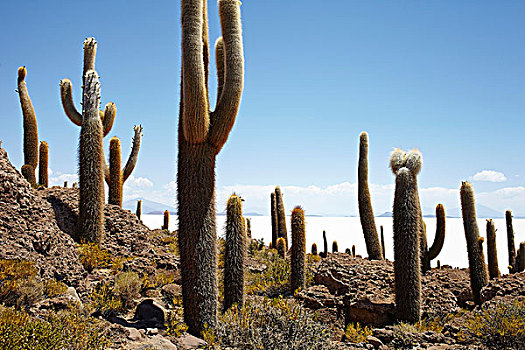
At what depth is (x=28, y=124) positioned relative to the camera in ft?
52.7

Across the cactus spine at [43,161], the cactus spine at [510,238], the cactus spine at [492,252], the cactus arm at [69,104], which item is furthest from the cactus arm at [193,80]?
the cactus spine at [510,238]

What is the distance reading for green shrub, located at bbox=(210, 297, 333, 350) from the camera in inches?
252

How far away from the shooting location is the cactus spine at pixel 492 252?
13734mm

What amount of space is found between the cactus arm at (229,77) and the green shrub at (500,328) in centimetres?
567

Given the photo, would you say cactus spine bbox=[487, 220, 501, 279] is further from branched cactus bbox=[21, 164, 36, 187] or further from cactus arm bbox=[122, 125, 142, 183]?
branched cactus bbox=[21, 164, 36, 187]

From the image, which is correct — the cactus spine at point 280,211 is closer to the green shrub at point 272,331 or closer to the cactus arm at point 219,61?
the cactus arm at point 219,61

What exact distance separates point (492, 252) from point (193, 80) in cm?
1160

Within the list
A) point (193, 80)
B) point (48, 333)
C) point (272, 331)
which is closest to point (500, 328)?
point (272, 331)

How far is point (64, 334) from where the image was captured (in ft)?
18.4

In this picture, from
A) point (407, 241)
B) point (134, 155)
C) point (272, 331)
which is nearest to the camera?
point (272, 331)

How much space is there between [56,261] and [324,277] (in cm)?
688

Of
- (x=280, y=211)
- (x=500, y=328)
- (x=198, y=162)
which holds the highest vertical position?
(x=198, y=162)

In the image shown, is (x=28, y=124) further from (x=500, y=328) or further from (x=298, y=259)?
(x=500, y=328)

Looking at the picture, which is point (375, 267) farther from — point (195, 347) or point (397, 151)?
point (195, 347)
